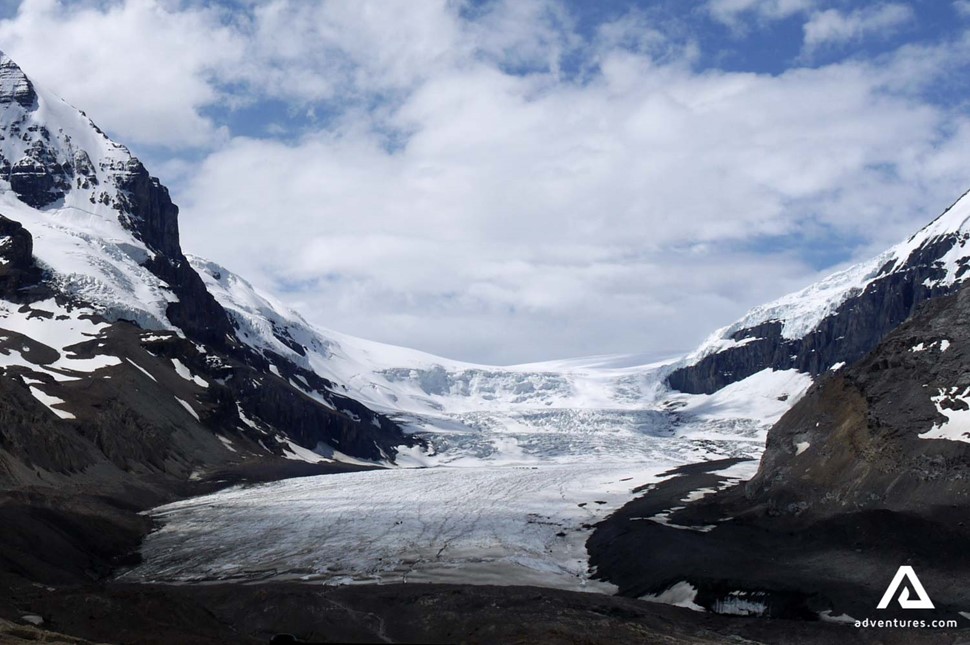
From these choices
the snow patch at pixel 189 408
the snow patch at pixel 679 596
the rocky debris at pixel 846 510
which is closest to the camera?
the rocky debris at pixel 846 510

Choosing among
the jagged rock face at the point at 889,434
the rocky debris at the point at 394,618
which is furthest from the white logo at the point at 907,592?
the jagged rock face at the point at 889,434

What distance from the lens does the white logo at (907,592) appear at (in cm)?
3734

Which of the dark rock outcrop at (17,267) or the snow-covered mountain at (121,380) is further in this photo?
the dark rock outcrop at (17,267)

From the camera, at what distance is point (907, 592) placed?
38.6 metres

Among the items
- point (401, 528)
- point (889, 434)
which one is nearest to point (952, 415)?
point (889, 434)

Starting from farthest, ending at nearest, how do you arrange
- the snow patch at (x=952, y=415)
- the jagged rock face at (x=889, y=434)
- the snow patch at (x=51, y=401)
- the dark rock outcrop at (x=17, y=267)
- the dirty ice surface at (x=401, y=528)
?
the dark rock outcrop at (x=17, y=267) < the snow patch at (x=51, y=401) < the dirty ice surface at (x=401, y=528) < the snow patch at (x=952, y=415) < the jagged rock face at (x=889, y=434)

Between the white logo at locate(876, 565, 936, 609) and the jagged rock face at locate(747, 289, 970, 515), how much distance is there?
7.02 metres

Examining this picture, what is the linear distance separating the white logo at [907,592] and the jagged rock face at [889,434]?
702cm

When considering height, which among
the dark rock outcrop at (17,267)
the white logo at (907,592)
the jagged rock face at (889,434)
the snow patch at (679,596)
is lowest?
the snow patch at (679,596)

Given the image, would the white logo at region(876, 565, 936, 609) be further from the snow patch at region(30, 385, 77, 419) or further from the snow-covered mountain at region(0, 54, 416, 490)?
the snow patch at region(30, 385, 77, 419)

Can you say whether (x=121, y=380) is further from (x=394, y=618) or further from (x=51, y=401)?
(x=394, y=618)

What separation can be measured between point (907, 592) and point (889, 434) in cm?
1636

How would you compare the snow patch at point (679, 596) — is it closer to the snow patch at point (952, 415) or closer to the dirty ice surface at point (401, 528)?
the dirty ice surface at point (401, 528)

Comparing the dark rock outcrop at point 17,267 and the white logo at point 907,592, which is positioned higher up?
the dark rock outcrop at point 17,267
